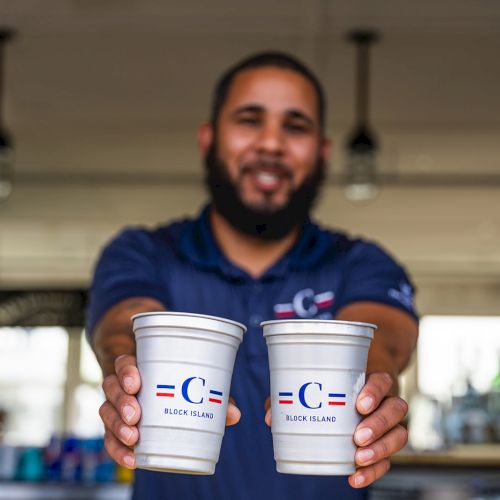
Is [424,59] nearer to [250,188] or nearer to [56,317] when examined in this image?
[250,188]

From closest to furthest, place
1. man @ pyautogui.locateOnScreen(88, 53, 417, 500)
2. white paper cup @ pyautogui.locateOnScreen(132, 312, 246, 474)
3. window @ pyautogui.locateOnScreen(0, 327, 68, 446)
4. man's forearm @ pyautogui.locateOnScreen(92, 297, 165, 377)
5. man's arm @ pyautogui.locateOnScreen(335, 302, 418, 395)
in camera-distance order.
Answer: white paper cup @ pyautogui.locateOnScreen(132, 312, 246, 474) < man's forearm @ pyautogui.locateOnScreen(92, 297, 165, 377) < man's arm @ pyautogui.locateOnScreen(335, 302, 418, 395) < man @ pyautogui.locateOnScreen(88, 53, 417, 500) < window @ pyautogui.locateOnScreen(0, 327, 68, 446)

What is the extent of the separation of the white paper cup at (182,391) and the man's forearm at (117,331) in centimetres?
30

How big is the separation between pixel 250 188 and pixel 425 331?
9.51 metres

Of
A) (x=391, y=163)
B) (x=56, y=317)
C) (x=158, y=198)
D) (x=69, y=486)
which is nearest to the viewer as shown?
(x=69, y=486)

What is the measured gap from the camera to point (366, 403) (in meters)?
0.98

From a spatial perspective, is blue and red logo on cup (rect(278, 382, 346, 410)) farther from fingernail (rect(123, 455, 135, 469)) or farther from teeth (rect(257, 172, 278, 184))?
teeth (rect(257, 172, 278, 184))

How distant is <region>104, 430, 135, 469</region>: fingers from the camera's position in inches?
39.1

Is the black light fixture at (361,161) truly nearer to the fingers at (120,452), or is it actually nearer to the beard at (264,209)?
the beard at (264,209)

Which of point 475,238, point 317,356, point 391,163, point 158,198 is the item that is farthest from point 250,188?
point 475,238

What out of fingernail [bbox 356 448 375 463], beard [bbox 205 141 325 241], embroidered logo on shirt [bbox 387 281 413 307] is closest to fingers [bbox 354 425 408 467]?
fingernail [bbox 356 448 375 463]

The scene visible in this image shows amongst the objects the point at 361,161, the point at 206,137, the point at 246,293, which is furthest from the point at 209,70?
the point at 246,293

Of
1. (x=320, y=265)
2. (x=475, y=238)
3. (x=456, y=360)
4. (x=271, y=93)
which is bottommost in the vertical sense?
(x=320, y=265)

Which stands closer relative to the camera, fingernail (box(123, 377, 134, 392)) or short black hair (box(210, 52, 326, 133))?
fingernail (box(123, 377, 134, 392))

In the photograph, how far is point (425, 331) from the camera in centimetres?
1098
